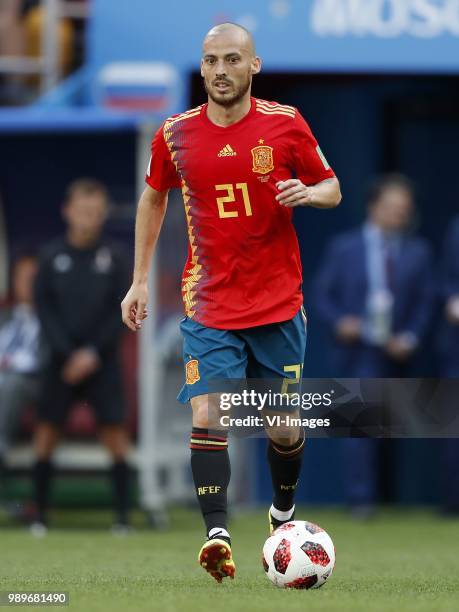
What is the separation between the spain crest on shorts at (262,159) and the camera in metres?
6.51

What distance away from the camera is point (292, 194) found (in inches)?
243

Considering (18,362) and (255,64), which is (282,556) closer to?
(255,64)

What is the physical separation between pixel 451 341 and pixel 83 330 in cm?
292

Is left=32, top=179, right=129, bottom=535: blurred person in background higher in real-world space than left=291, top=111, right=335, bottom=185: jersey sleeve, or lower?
lower

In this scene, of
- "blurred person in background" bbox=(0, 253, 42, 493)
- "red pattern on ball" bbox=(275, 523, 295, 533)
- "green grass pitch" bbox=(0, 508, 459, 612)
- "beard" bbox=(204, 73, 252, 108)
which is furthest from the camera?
"blurred person in background" bbox=(0, 253, 42, 493)

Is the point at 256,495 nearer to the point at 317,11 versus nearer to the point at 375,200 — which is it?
the point at 375,200

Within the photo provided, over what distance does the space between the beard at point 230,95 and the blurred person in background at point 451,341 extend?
5.12 metres

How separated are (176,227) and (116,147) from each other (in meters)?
0.88

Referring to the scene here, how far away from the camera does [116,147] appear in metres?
11.7

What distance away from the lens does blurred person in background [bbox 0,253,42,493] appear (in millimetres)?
10773

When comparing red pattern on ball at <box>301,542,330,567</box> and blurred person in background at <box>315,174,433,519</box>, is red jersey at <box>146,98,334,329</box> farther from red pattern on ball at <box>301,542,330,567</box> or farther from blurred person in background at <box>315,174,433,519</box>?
blurred person in background at <box>315,174,433,519</box>

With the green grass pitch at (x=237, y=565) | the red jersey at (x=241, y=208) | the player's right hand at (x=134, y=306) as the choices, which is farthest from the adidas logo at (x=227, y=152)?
the green grass pitch at (x=237, y=565)

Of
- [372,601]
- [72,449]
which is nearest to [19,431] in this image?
[72,449]

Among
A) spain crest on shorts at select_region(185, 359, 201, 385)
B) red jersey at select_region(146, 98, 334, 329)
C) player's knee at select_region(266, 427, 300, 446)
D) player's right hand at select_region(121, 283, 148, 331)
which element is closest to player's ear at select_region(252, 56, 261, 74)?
red jersey at select_region(146, 98, 334, 329)
